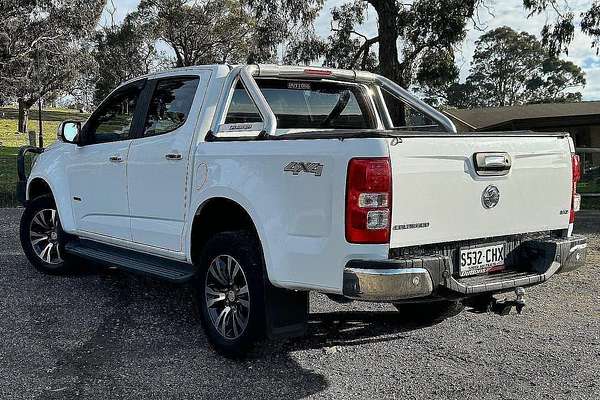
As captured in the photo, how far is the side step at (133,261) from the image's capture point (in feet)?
15.7

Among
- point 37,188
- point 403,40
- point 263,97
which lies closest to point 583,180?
point 403,40

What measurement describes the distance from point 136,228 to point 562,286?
14.0ft

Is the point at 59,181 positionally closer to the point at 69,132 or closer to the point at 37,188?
the point at 69,132

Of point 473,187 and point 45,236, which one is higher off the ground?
point 473,187

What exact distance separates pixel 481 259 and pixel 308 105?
6.37 ft

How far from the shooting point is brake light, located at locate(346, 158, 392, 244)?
3465 mm

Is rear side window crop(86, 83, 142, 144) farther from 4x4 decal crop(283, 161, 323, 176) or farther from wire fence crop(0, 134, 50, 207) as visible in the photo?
wire fence crop(0, 134, 50, 207)

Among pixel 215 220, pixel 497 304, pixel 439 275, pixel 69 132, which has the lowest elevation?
pixel 497 304

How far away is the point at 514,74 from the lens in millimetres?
50781

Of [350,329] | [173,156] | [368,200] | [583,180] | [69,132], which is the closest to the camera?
[368,200]

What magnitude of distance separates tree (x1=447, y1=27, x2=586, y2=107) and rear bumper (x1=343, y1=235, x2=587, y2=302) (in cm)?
4790

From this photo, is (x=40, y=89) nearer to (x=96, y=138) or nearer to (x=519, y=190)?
(x=96, y=138)

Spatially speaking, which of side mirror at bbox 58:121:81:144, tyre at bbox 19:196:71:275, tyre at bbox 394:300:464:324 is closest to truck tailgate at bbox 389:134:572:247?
tyre at bbox 394:300:464:324

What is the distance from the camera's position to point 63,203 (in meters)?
6.28
